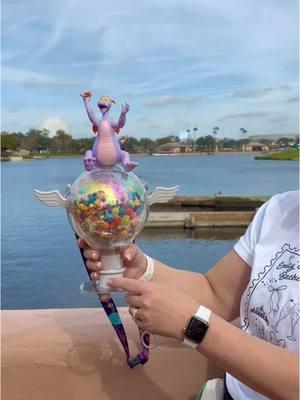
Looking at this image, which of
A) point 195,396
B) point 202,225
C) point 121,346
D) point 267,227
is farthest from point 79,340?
point 202,225

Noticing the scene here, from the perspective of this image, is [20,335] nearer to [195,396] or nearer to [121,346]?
[121,346]

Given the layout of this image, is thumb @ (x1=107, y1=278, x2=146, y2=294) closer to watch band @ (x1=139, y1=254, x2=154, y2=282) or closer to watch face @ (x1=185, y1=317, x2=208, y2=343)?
watch face @ (x1=185, y1=317, x2=208, y2=343)

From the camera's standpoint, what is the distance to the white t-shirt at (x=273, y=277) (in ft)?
3.90

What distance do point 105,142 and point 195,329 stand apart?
1.63 ft

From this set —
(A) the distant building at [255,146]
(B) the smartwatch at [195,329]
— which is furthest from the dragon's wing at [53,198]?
(A) the distant building at [255,146]

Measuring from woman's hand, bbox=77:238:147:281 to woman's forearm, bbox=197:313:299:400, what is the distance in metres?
0.32

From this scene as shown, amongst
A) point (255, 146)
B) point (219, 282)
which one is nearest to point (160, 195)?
point (219, 282)

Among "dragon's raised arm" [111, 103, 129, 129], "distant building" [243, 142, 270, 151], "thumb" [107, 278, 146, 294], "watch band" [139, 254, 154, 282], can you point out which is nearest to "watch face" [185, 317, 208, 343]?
"thumb" [107, 278, 146, 294]

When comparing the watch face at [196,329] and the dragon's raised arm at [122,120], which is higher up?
the dragon's raised arm at [122,120]

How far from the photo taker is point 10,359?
1.60 m

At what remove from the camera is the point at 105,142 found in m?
1.26

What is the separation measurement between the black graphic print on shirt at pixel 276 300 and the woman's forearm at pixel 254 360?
0.54 ft

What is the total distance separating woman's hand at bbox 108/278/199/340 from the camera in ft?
3.37

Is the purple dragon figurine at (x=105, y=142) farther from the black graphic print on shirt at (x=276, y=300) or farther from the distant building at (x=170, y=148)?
the distant building at (x=170, y=148)
